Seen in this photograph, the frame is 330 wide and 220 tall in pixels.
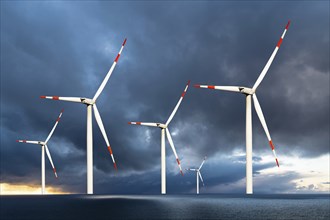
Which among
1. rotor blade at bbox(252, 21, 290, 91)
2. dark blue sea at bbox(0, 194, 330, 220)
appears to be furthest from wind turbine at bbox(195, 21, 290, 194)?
dark blue sea at bbox(0, 194, 330, 220)

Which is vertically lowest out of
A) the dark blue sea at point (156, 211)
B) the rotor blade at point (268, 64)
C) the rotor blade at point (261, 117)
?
the dark blue sea at point (156, 211)

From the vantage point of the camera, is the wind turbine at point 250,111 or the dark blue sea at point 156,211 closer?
the dark blue sea at point 156,211

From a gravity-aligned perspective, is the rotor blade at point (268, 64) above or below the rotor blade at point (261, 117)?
above

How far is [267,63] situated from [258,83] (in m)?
4.91

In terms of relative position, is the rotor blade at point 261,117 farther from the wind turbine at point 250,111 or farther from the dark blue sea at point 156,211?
the dark blue sea at point 156,211

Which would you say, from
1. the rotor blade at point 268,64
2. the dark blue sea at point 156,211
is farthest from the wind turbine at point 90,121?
the rotor blade at point 268,64

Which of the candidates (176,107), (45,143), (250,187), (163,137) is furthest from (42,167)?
(250,187)

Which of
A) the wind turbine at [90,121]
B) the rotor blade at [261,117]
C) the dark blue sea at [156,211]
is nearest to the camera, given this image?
the dark blue sea at [156,211]

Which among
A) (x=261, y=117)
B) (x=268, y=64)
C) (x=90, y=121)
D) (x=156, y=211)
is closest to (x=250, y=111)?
(x=261, y=117)

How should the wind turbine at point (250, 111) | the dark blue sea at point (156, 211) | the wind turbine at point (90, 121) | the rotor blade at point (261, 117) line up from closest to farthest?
the dark blue sea at point (156, 211)
the rotor blade at point (261, 117)
the wind turbine at point (250, 111)
the wind turbine at point (90, 121)

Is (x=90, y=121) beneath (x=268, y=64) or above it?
beneath

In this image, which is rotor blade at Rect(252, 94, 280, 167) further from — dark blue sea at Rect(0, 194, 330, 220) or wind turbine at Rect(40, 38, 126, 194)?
wind turbine at Rect(40, 38, 126, 194)

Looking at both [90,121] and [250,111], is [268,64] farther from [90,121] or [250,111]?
[90,121]

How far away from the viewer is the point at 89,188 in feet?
331
